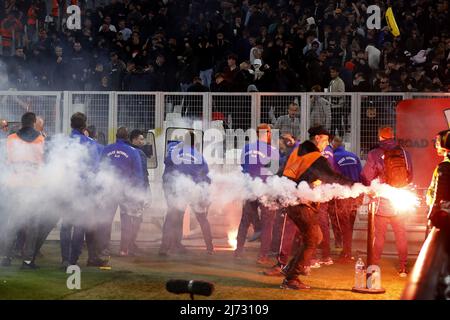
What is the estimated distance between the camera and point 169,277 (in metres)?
10.9

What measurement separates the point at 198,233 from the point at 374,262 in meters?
5.25

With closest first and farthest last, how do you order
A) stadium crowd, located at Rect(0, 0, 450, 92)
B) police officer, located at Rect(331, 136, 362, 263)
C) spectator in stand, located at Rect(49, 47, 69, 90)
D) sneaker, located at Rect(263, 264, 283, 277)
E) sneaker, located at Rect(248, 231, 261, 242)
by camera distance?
1. sneaker, located at Rect(263, 264, 283, 277)
2. police officer, located at Rect(331, 136, 362, 263)
3. sneaker, located at Rect(248, 231, 261, 242)
4. stadium crowd, located at Rect(0, 0, 450, 92)
5. spectator in stand, located at Rect(49, 47, 69, 90)

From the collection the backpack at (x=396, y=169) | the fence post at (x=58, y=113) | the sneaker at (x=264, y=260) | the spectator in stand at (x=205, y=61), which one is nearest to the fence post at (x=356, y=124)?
the backpack at (x=396, y=169)

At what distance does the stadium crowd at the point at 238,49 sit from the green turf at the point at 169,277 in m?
5.20

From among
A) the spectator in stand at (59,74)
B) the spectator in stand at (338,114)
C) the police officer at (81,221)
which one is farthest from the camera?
the spectator in stand at (59,74)

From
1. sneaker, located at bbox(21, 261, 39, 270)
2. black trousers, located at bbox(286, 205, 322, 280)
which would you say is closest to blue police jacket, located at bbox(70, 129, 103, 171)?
sneaker, located at bbox(21, 261, 39, 270)

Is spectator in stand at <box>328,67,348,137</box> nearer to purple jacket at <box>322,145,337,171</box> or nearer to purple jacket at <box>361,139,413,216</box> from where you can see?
purple jacket at <box>322,145,337,171</box>

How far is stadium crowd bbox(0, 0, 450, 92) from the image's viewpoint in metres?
16.7

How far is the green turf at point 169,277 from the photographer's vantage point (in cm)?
952

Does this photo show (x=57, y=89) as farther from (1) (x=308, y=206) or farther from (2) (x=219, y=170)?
(1) (x=308, y=206)

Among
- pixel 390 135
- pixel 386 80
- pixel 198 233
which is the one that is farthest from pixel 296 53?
pixel 390 135

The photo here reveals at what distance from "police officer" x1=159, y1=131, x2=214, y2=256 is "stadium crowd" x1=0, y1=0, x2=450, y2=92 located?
360 cm

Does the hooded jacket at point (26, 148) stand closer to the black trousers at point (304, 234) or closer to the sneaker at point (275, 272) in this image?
the sneaker at point (275, 272)

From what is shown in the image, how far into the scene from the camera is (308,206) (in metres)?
9.91
